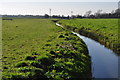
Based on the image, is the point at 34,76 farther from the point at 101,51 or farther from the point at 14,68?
the point at 101,51

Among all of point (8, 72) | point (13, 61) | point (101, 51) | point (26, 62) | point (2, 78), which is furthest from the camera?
point (101, 51)

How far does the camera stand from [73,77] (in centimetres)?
1301

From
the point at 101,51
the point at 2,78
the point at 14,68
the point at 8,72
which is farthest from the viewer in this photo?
the point at 101,51

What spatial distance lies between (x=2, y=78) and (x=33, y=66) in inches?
105

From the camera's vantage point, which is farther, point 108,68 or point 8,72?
point 108,68

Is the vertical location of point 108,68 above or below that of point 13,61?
below

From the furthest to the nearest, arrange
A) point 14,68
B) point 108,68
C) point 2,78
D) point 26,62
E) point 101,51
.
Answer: point 101,51
point 108,68
point 26,62
point 14,68
point 2,78

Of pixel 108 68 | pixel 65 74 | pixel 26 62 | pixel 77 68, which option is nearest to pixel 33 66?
pixel 26 62

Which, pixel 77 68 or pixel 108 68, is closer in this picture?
pixel 77 68

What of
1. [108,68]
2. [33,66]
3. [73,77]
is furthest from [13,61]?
[108,68]

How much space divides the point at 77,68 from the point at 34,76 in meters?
3.91

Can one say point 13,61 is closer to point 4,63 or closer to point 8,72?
point 4,63

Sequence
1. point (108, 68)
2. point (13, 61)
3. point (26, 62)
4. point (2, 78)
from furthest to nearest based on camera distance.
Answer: point (108, 68) → point (13, 61) → point (26, 62) → point (2, 78)

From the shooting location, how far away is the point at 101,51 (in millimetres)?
28062
